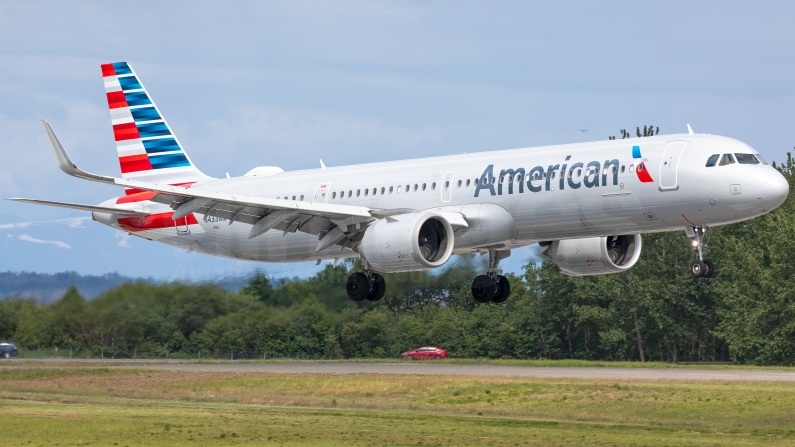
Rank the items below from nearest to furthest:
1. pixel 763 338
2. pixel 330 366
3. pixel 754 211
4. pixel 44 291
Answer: pixel 754 211
pixel 44 291
pixel 330 366
pixel 763 338

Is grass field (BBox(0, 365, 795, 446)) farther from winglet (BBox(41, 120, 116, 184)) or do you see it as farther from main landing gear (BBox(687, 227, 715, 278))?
winglet (BBox(41, 120, 116, 184))

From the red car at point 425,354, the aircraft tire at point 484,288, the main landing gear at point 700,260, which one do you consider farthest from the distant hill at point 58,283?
the red car at point 425,354

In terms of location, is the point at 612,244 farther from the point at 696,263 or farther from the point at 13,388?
the point at 13,388

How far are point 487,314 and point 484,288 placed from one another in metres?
42.8

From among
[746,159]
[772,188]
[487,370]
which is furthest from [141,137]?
[772,188]

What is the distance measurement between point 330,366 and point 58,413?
95.2 ft

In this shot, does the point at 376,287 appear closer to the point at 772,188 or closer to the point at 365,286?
the point at 365,286

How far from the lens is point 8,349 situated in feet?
217

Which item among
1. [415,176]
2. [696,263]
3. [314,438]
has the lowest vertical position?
[314,438]

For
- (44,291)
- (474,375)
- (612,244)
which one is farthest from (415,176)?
(44,291)

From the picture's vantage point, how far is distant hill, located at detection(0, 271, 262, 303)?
52469 mm

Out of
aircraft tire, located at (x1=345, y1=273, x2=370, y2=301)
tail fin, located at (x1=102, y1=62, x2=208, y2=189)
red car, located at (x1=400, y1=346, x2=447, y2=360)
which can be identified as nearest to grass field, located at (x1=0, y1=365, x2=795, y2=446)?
aircraft tire, located at (x1=345, y1=273, x2=370, y2=301)

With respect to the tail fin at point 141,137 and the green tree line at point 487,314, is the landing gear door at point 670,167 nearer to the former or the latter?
the green tree line at point 487,314

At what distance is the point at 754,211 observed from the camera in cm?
3612
